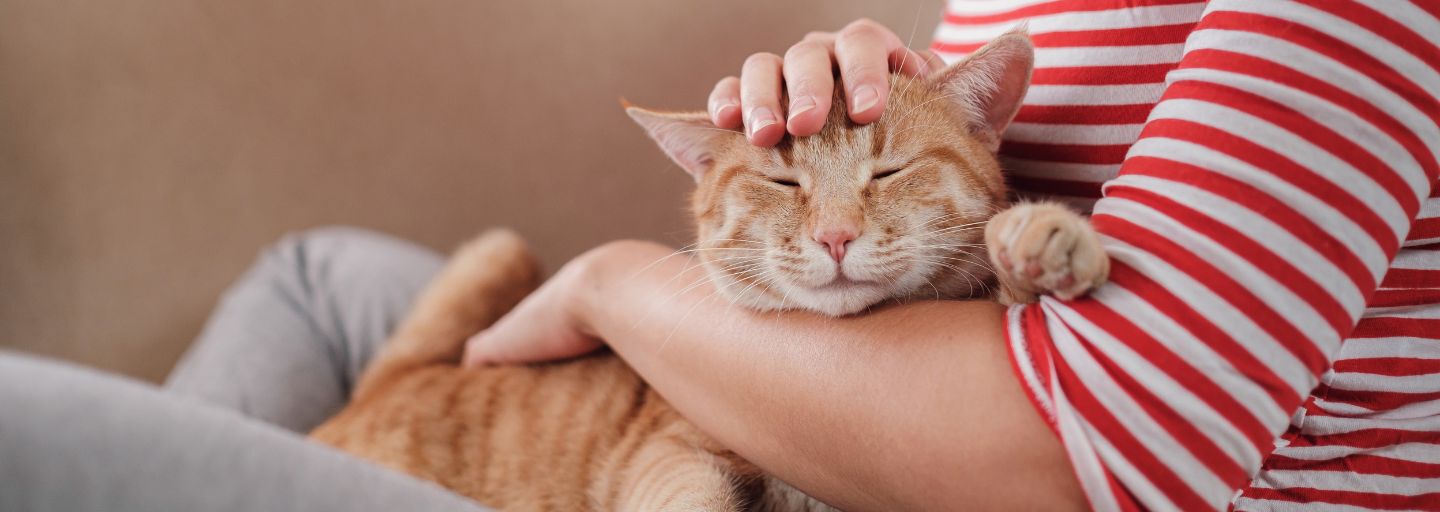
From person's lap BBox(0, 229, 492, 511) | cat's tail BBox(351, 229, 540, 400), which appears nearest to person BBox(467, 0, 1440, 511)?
person's lap BBox(0, 229, 492, 511)

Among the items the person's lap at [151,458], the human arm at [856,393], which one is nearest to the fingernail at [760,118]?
the human arm at [856,393]

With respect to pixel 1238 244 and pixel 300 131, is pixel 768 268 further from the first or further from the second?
pixel 300 131

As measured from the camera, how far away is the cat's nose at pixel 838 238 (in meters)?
0.95

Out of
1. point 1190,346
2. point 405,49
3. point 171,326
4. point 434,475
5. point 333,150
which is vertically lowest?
point 171,326

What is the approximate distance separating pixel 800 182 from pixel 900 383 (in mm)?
355

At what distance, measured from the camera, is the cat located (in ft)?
3.13

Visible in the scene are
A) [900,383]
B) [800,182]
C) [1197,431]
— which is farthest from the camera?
[800,182]

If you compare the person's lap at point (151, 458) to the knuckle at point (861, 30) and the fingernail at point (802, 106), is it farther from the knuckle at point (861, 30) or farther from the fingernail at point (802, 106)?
the knuckle at point (861, 30)

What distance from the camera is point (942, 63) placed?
1.20 m

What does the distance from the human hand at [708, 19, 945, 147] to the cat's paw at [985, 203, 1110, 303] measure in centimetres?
23

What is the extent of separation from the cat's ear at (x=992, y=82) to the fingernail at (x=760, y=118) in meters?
0.26

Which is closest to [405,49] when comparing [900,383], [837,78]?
[837,78]

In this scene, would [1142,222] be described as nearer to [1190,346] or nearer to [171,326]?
[1190,346]

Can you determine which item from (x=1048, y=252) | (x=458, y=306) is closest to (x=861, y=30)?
(x=1048, y=252)
